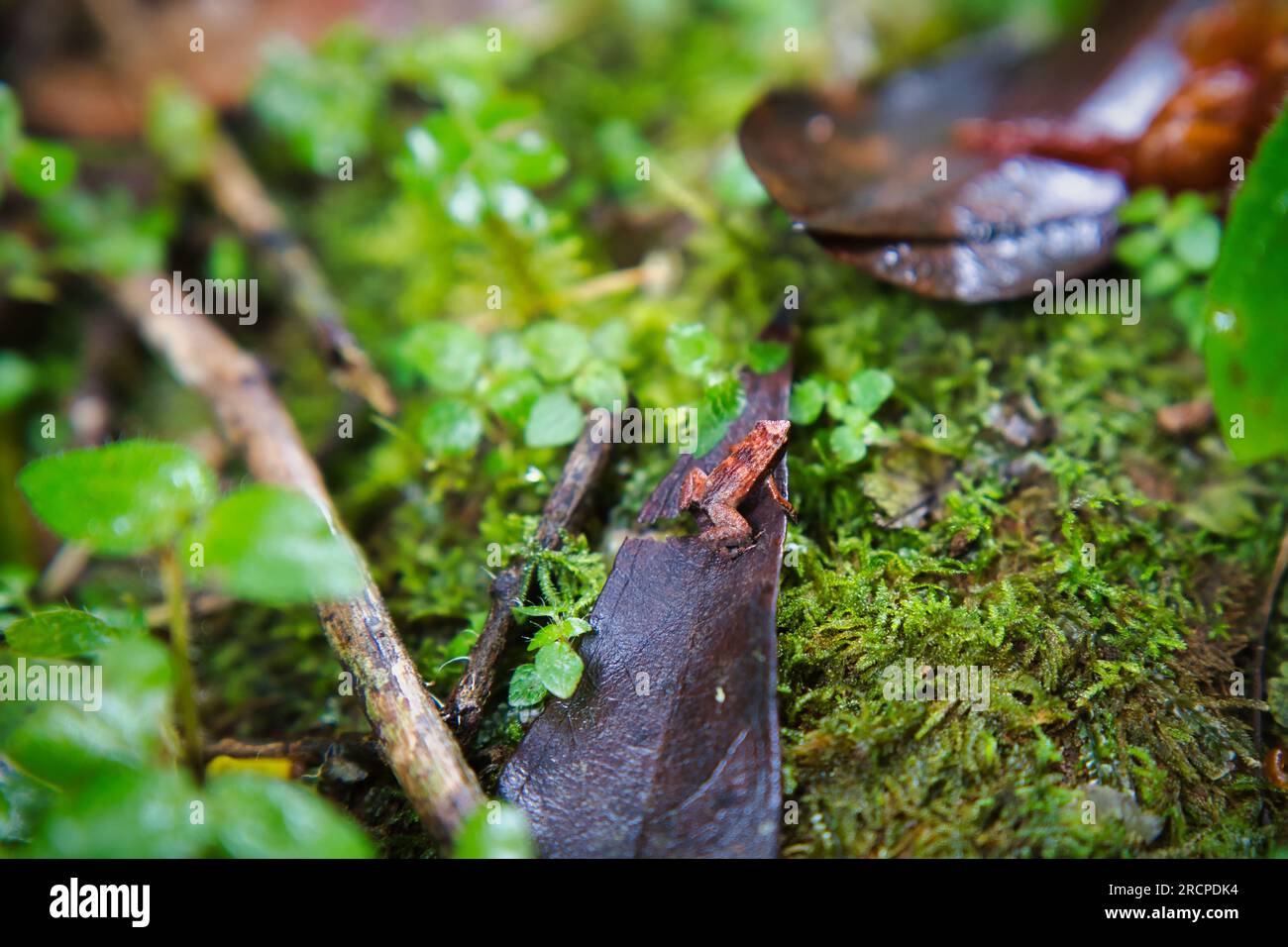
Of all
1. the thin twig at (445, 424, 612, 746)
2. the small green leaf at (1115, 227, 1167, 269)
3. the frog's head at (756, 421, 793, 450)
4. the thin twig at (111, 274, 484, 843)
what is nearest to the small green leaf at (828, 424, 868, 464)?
the frog's head at (756, 421, 793, 450)

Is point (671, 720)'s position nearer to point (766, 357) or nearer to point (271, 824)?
point (271, 824)

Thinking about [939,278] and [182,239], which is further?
[182,239]

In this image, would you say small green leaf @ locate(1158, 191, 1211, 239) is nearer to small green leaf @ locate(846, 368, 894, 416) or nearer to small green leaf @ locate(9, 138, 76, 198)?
small green leaf @ locate(846, 368, 894, 416)

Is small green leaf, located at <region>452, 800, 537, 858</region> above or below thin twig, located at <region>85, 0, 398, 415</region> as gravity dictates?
below

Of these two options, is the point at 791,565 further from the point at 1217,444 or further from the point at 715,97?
the point at 715,97

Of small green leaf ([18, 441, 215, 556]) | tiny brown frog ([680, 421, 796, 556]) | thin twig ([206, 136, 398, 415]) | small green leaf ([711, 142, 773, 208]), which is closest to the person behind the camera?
small green leaf ([18, 441, 215, 556])

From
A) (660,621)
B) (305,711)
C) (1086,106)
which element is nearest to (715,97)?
(1086,106)
